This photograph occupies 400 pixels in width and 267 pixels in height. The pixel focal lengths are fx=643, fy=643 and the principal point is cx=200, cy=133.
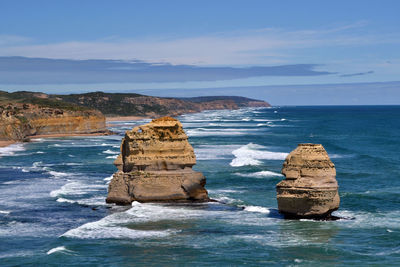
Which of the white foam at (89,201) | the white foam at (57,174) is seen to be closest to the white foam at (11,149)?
the white foam at (57,174)

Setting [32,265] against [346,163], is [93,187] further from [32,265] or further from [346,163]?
[346,163]

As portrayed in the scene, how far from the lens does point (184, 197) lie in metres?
32.1

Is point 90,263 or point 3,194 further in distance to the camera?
point 3,194

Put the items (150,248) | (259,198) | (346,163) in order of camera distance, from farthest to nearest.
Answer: (346,163), (259,198), (150,248)

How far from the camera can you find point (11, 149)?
71.2 meters

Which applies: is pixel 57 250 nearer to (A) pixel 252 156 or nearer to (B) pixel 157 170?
(B) pixel 157 170

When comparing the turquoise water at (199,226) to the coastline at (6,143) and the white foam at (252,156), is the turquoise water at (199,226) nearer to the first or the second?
the white foam at (252,156)

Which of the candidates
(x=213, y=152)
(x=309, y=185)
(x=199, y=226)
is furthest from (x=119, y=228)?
(x=213, y=152)

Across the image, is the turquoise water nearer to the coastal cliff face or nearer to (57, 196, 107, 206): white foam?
(57, 196, 107, 206): white foam

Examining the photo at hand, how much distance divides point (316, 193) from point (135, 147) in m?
10.3

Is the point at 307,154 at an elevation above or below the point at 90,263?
above

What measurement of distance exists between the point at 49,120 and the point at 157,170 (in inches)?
2917

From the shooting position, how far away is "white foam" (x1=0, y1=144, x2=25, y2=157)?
65.1 metres

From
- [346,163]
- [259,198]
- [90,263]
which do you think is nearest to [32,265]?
[90,263]
